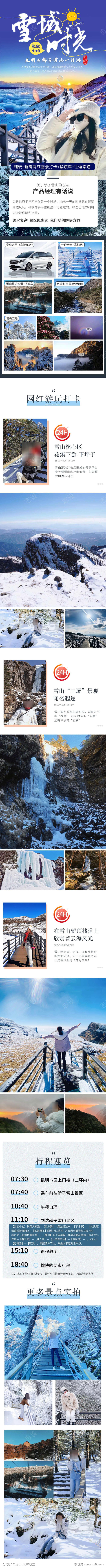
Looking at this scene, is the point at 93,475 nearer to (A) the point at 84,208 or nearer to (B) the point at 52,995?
(A) the point at 84,208

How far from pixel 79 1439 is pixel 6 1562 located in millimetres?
1001

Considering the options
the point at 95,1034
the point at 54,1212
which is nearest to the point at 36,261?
the point at 95,1034

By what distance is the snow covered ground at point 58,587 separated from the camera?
6.95 meters

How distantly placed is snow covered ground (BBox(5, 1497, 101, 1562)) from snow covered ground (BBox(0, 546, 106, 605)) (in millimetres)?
6315

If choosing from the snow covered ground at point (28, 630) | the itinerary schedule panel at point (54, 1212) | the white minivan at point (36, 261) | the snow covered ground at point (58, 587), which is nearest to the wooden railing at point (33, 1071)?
the itinerary schedule panel at point (54, 1212)

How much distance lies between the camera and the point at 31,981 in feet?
22.4

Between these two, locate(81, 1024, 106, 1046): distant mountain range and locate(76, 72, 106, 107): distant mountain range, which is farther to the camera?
locate(81, 1024, 106, 1046): distant mountain range

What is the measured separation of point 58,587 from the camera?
6953mm

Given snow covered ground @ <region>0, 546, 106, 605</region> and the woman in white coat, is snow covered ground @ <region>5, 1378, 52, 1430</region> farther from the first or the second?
the woman in white coat

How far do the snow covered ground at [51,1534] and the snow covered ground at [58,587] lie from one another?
20.7ft

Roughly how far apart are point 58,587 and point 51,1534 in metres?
6.87

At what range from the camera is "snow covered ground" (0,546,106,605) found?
273 inches

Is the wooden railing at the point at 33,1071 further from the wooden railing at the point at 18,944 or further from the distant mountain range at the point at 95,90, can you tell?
the distant mountain range at the point at 95,90

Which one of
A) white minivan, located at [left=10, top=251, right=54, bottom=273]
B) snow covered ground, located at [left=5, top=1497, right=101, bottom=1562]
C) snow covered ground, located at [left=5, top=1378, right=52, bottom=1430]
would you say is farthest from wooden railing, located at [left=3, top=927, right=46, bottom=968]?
white minivan, located at [left=10, top=251, right=54, bottom=273]
